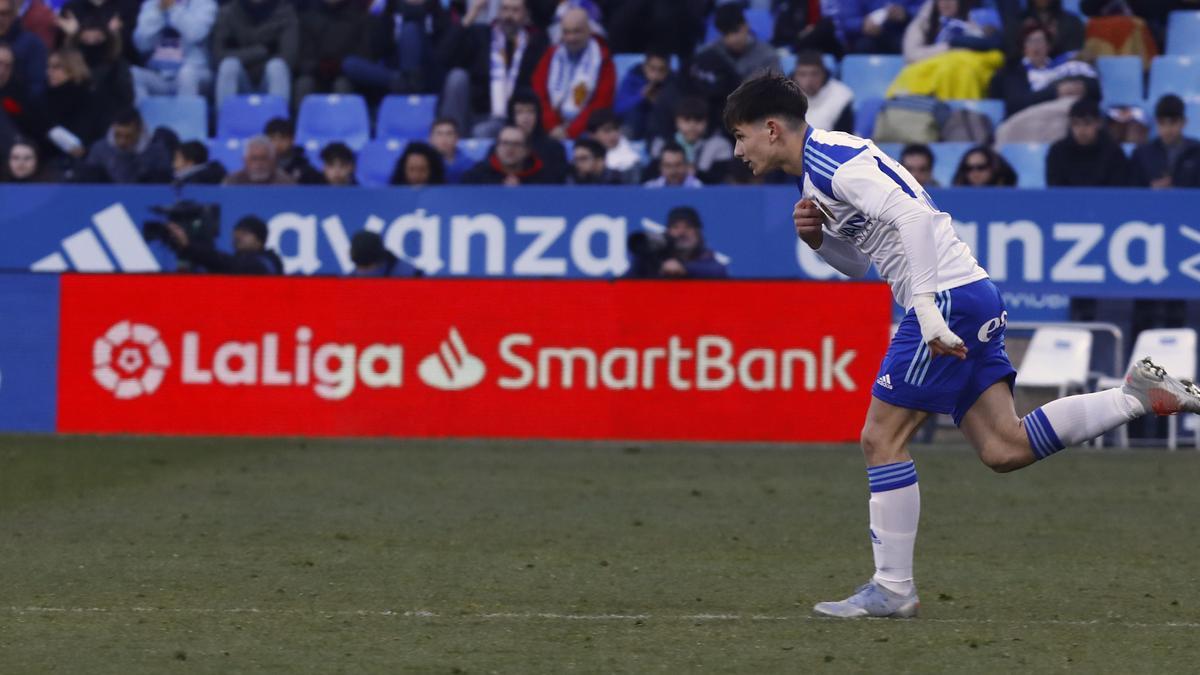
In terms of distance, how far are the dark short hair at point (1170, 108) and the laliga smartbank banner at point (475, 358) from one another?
3.44 m

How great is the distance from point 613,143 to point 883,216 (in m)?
10.1

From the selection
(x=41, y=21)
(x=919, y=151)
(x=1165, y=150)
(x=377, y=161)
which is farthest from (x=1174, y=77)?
(x=41, y=21)

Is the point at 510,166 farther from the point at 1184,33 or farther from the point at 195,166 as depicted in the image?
the point at 1184,33

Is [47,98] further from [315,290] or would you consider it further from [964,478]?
[964,478]

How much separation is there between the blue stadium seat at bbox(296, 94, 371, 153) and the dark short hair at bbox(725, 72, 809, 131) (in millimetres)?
11597

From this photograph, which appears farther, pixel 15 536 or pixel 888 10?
pixel 888 10

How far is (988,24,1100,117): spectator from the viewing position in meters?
16.6

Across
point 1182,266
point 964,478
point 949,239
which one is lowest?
point 964,478

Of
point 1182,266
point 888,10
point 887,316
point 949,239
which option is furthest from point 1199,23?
point 949,239

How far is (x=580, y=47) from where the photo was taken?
1741cm

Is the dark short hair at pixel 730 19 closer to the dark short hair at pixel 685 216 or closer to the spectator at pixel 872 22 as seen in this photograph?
the spectator at pixel 872 22

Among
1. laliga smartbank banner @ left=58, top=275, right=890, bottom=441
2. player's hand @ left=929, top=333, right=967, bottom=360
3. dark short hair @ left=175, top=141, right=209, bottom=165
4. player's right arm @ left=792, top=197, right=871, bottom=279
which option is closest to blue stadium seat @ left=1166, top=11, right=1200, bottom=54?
laliga smartbank banner @ left=58, top=275, right=890, bottom=441

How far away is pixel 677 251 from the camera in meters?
14.7

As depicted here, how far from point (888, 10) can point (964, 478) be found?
7.60 metres
